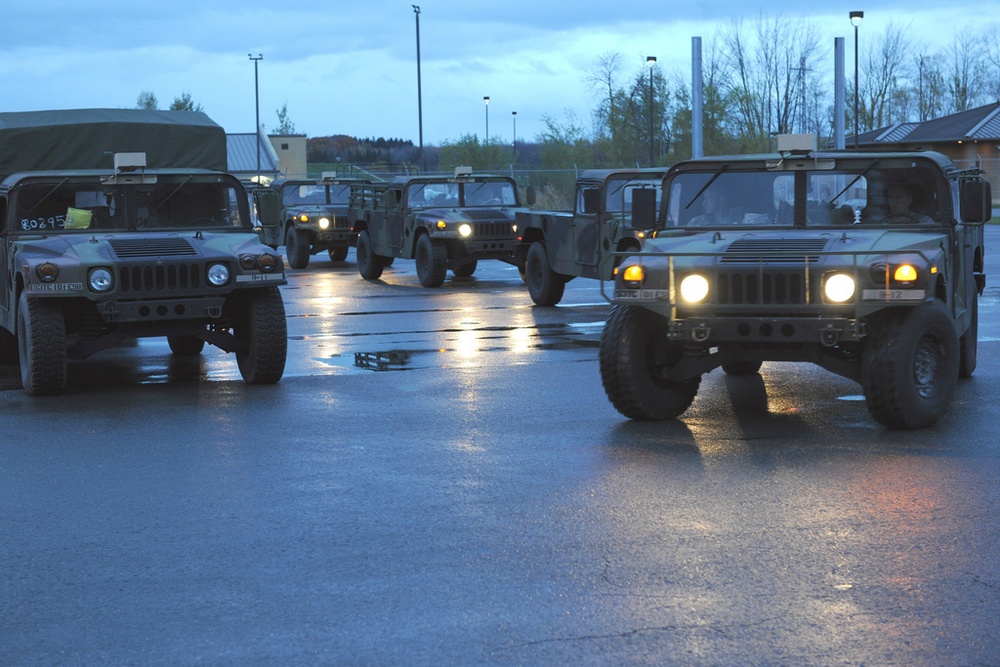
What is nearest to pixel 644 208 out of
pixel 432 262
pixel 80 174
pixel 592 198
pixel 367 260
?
pixel 80 174

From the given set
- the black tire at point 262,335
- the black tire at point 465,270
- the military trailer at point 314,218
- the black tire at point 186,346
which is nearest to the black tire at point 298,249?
the military trailer at point 314,218

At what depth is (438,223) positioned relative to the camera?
22.5 meters

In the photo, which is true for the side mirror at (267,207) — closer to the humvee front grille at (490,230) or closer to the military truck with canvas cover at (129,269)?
the military truck with canvas cover at (129,269)

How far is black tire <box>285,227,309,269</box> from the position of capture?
28.4 meters

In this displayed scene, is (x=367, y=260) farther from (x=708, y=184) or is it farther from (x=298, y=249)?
(x=708, y=184)

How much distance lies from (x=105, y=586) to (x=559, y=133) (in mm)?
63303

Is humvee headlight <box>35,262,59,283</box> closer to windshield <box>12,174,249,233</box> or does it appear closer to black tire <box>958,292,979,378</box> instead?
windshield <box>12,174,249,233</box>

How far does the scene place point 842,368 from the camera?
28.6ft

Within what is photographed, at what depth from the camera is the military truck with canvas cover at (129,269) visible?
10.5 metres

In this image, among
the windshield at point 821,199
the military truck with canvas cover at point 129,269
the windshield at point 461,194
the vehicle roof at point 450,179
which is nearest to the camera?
the windshield at point 821,199

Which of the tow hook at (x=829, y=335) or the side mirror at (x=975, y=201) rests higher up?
the side mirror at (x=975, y=201)

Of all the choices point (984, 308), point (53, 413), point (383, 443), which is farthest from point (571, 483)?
point (984, 308)

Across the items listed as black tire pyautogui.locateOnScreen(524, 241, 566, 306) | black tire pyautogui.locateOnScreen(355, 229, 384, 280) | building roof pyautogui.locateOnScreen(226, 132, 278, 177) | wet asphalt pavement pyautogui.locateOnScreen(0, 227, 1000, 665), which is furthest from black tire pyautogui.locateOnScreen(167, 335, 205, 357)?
building roof pyautogui.locateOnScreen(226, 132, 278, 177)

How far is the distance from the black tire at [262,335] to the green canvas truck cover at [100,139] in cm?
527
